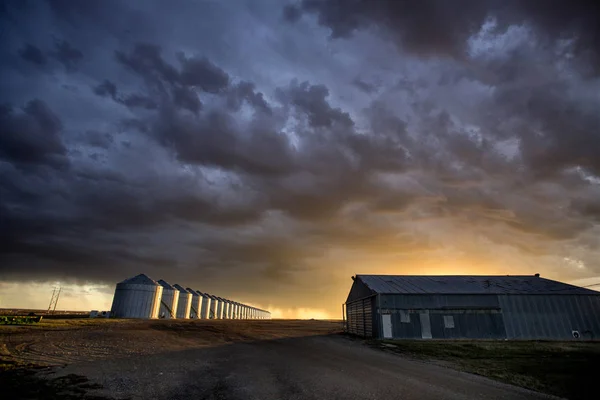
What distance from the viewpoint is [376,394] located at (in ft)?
38.5

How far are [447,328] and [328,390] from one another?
29.0 m

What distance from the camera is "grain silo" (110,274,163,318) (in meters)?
58.0

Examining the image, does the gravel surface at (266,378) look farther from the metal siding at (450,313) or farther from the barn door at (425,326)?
the barn door at (425,326)

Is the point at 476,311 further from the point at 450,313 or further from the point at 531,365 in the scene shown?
the point at 531,365

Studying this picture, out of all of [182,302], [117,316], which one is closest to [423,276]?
[117,316]

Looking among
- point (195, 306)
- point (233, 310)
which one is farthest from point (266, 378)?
point (233, 310)

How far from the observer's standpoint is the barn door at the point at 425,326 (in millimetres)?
34806

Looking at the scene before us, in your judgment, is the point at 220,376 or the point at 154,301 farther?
the point at 154,301

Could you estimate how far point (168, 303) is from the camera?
232ft

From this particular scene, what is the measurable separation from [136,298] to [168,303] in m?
12.6

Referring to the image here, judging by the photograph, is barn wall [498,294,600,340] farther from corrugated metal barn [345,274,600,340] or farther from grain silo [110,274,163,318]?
grain silo [110,274,163,318]

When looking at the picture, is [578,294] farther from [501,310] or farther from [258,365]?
[258,365]

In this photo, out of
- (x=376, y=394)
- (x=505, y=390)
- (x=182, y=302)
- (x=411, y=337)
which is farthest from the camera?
(x=182, y=302)

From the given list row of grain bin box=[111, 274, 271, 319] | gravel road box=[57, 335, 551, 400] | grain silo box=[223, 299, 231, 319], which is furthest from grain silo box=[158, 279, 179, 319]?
gravel road box=[57, 335, 551, 400]
